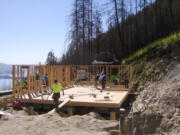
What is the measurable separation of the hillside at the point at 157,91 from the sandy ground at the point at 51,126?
111 centimetres

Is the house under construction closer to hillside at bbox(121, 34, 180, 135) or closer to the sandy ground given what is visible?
hillside at bbox(121, 34, 180, 135)

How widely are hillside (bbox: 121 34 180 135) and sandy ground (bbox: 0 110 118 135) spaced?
111 cm

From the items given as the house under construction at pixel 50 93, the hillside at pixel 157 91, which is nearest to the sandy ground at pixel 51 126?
the hillside at pixel 157 91

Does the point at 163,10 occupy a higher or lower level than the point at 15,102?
higher

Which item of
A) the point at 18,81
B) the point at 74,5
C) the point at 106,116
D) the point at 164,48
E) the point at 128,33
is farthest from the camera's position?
the point at 128,33

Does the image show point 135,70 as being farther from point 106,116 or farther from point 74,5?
point 74,5

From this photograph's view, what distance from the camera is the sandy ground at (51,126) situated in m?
5.84

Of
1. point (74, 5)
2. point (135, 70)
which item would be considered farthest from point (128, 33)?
point (135, 70)

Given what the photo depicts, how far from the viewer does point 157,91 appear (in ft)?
28.5

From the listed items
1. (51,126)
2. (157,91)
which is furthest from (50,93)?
(157,91)

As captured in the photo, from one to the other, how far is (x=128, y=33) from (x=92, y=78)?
1327cm

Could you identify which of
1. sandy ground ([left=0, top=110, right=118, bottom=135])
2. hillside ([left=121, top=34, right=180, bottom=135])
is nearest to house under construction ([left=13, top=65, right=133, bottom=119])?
hillside ([left=121, top=34, right=180, bottom=135])

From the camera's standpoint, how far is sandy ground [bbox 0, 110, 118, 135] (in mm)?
5838

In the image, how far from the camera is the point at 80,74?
17.9 metres
